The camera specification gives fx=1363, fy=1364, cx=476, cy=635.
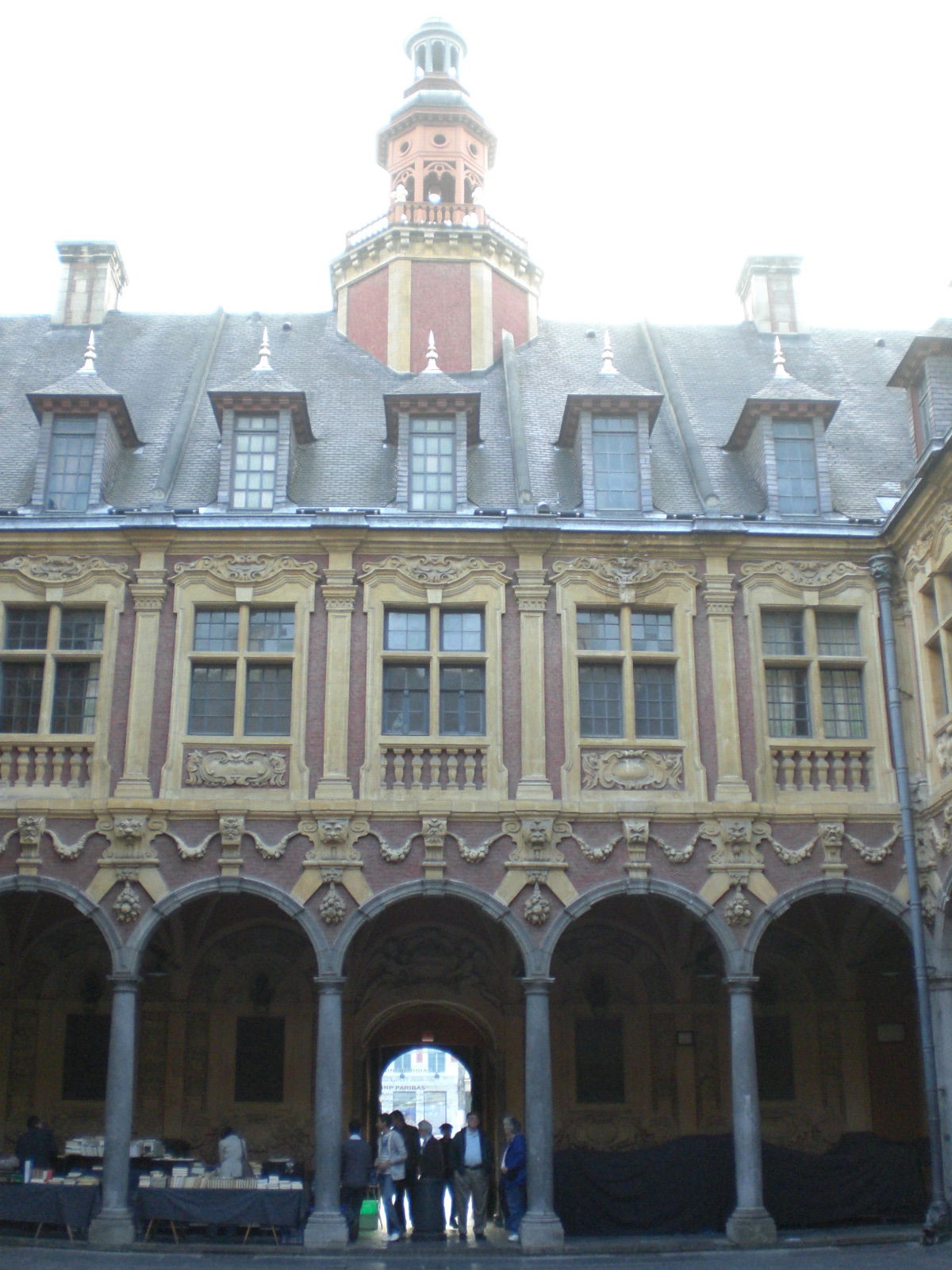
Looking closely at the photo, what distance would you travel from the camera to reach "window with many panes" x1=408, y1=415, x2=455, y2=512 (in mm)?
20047

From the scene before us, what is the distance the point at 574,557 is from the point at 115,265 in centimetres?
1255

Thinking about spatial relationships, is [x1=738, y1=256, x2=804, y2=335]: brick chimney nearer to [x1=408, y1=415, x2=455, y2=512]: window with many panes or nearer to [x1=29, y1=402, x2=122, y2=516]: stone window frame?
[x1=408, y1=415, x2=455, y2=512]: window with many panes

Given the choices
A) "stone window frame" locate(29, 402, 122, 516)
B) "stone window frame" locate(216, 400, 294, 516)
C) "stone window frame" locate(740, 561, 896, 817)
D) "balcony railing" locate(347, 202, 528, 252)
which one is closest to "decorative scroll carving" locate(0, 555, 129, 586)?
"stone window frame" locate(29, 402, 122, 516)

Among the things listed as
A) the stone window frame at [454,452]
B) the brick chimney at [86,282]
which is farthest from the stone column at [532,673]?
the brick chimney at [86,282]

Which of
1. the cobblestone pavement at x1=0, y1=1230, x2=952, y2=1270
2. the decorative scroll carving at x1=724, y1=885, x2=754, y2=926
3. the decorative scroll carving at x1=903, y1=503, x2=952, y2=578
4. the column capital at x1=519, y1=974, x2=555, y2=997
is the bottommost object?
the cobblestone pavement at x1=0, y1=1230, x2=952, y2=1270

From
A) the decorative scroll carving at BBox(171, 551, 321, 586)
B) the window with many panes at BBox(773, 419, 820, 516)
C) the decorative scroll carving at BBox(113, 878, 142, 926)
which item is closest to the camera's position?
the decorative scroll carving at BBox(113, 878, 142, 926)

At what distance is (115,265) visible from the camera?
1040 inches

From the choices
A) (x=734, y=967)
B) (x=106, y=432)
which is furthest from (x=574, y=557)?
(x=106, y=432)

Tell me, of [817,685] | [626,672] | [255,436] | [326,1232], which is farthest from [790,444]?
[326,1232]

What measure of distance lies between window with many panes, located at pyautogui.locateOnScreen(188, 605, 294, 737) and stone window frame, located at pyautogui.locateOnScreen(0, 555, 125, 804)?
1141 mm

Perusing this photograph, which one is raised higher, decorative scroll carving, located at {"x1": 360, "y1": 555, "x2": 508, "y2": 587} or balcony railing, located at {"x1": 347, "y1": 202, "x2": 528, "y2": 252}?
balcony railing, located at {"x1": 347, "y1": 202, "x2": 528, "y2": 252}

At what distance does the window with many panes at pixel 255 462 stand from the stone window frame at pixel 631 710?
448 centimetres

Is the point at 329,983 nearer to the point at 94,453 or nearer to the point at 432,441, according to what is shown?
the point at 432,441

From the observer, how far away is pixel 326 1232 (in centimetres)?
1628
